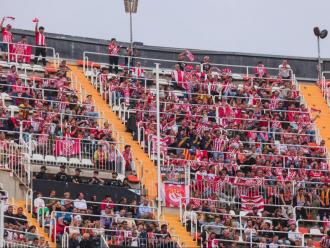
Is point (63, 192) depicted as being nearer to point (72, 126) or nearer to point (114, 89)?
point (72, 126)

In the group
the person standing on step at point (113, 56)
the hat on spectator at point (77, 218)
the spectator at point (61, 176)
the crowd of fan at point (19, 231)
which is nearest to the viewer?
the crowd of fan at point (19, 231)

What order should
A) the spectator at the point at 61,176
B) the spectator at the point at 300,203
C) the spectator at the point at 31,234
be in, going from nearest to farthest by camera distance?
the spectator at the point at 31,234 → the spectator at the point at 61,176 → the spectator at the point at 300,203

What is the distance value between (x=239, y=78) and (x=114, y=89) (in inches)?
293

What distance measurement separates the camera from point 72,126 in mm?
66875

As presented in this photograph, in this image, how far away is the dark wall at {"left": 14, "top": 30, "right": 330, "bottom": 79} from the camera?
77000mm

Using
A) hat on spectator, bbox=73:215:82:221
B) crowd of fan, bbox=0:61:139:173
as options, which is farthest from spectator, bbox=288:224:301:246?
hat on spectator, bbox=73:215:82:221

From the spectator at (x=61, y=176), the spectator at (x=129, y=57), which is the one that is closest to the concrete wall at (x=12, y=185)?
the spectator at (x=61, y=176)

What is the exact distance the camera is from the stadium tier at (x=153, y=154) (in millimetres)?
61906

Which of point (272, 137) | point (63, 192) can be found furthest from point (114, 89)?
point (63, 192)

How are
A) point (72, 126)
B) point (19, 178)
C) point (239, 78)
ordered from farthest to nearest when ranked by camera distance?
point (239, 78)
point (72, 126)
point (19, 178)

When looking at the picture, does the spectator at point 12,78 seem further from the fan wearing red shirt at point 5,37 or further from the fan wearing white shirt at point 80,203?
the fan wearing white shirt at point 80,203

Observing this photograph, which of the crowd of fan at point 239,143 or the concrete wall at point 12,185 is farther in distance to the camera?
the crowd of fan at point 239,143

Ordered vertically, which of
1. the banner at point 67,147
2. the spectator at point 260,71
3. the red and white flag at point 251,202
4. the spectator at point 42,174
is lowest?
the red and white flag at point 251,202

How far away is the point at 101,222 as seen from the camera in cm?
6122
